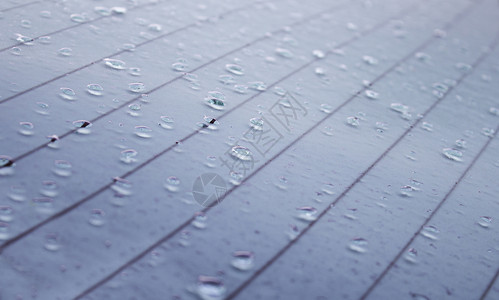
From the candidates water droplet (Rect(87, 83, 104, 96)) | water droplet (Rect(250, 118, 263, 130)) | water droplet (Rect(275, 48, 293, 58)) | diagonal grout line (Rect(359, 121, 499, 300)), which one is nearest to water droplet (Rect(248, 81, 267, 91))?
water droplet (Rect(250, 118, 263, 130))

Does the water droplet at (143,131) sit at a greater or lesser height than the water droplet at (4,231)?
greater

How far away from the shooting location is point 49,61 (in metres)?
1.64

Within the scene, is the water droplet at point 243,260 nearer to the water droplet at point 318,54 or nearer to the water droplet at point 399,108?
the water droplet at point 399,108

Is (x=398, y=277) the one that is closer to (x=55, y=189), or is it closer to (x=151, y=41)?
(x=55, y=189)

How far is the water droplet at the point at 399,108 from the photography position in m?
1.80

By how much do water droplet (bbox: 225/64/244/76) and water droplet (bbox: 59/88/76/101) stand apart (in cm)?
60

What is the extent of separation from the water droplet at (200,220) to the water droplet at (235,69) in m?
0.80

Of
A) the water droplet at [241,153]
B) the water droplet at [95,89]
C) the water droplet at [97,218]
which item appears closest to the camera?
the water droplet at [97,218]

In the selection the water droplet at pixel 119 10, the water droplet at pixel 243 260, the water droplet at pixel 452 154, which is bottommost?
the water droplet at pixel 452 154

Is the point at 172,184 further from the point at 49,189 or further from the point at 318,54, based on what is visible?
the point at 318,54

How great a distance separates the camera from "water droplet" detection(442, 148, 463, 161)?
5.22 feet

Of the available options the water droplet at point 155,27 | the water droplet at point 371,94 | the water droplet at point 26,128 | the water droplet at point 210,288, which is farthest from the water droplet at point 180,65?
the water droplet at point 210,288

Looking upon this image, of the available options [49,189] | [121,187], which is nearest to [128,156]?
[121,187]

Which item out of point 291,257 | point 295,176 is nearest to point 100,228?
point 291,257
